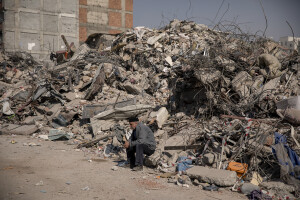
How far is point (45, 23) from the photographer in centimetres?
1520

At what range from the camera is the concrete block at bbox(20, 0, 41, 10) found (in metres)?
14.5

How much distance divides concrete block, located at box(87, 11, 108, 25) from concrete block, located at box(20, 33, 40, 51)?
12.6 ft

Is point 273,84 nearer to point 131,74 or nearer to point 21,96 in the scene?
point 131,74

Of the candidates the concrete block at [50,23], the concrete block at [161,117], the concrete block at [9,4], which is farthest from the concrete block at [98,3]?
the concrete block at [161,117]

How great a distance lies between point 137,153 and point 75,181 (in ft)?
3.97

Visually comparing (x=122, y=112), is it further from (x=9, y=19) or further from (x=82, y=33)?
(x=82, y=33)

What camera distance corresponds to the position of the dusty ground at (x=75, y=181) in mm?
3471

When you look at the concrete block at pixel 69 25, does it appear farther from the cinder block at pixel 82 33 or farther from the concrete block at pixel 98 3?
the concrete block at pixel 98 3

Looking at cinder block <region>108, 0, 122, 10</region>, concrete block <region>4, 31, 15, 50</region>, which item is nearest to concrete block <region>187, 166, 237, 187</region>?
concrete block <region>4, 31, 15, 50</region>

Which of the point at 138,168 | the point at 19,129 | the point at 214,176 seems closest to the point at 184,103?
the point at 138,168

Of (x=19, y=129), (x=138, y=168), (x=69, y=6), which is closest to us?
(x=138, y=168)

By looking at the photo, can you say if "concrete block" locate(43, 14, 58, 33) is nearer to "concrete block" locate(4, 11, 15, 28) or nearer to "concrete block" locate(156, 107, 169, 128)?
"concrete block" locate(4, 11, 15, 28)

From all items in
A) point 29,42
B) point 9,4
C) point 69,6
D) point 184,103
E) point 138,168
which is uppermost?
point 69,6

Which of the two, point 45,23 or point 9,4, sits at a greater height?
point 9,4
